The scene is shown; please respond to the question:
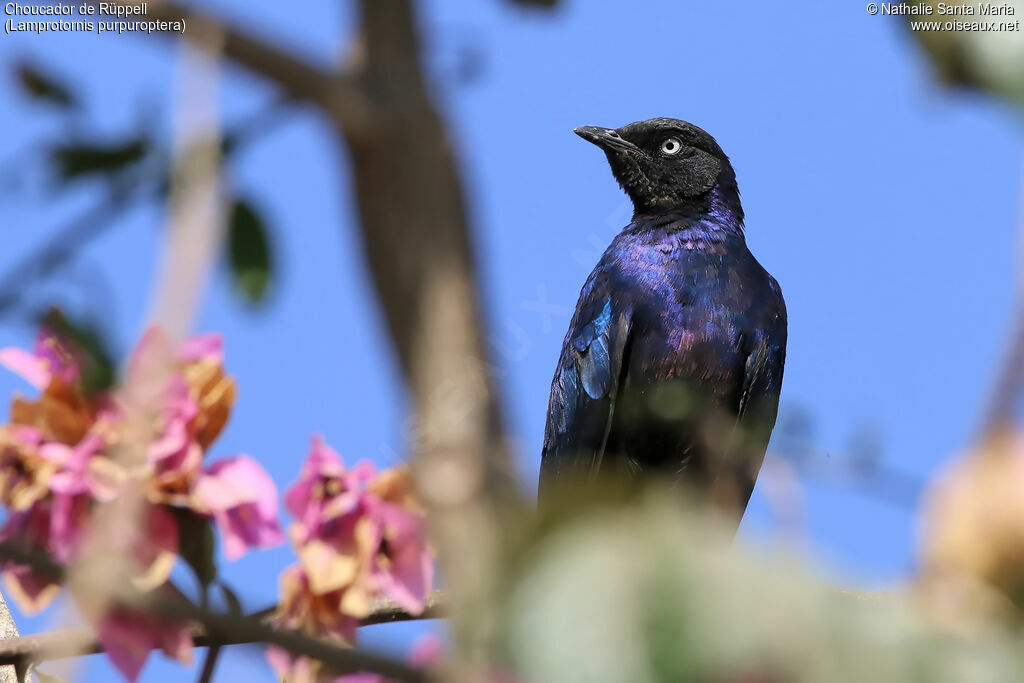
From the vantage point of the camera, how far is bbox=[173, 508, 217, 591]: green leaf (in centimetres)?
195

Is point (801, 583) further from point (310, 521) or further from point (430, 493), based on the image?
point (310, 521)

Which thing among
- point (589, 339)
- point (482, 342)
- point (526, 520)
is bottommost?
point (589, 339)

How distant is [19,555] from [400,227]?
0.55 m

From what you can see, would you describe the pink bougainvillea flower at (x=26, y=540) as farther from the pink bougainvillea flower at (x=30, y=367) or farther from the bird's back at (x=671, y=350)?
the bird's back at (x=671, y=350)

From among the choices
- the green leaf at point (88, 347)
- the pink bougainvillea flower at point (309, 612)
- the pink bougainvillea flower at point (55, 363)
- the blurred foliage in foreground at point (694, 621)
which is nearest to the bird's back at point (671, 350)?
the pink bougainvillea flower at point (309, 612)

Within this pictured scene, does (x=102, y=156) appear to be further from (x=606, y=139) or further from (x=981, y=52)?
(x=606, y=139)

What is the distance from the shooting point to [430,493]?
36.4 inches

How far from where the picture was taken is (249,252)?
1363mm

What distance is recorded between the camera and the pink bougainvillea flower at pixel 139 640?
1.89 m

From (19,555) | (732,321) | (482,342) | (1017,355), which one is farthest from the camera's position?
(732,321)

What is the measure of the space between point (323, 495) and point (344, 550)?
102mm

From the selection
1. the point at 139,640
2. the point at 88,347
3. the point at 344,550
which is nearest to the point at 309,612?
the point at 344,550

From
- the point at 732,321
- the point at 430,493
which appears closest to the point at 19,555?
the point at 430,493

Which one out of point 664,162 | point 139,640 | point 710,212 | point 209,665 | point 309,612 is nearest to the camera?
point 209,665
